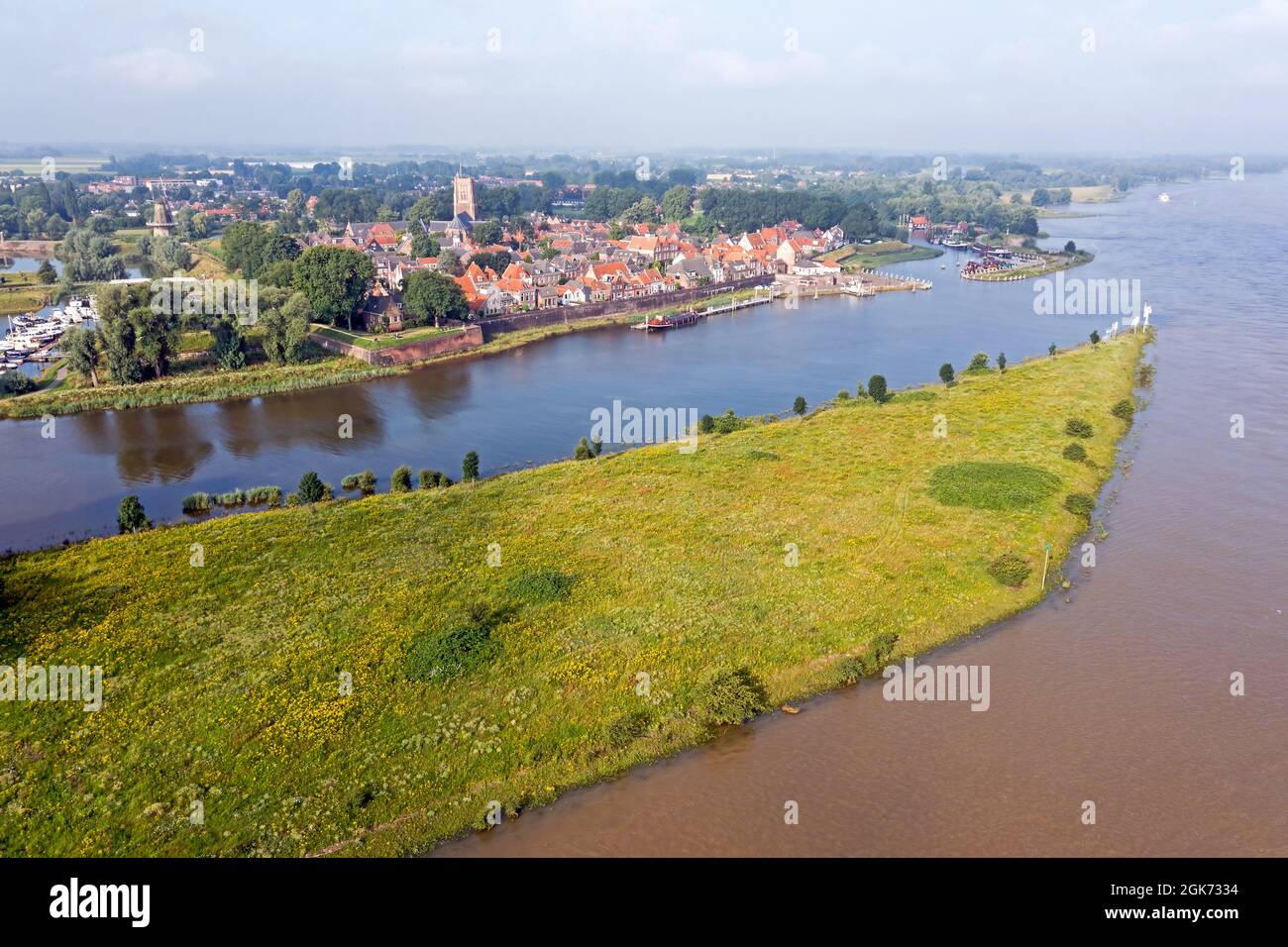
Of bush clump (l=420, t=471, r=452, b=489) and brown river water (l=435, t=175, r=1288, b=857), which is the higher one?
bush clump (l=420, t=471, r=452, b=489)

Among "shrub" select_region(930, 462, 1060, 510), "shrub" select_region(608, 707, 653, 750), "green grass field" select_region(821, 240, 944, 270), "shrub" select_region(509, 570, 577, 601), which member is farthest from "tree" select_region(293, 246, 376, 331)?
"green grass field" select_region(821, 240, 944, 270)

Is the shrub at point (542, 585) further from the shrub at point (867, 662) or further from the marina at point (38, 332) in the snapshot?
the marina at point (38, 332)

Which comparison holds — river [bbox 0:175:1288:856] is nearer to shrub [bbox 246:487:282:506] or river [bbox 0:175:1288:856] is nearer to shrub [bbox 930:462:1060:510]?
shrub [bbox 246:487:282:506]

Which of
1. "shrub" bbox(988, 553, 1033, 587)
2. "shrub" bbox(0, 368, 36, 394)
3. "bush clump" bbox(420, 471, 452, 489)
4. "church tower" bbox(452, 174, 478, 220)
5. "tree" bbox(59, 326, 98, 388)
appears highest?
"church tower" bbox(452, 174, 478, 220)

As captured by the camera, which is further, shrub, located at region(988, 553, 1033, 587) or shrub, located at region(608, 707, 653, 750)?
shrub, located at region(988, 553, 1033, 587)

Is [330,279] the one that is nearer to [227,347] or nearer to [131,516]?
[227,347]

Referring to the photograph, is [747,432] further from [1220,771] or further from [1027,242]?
[1027,242]

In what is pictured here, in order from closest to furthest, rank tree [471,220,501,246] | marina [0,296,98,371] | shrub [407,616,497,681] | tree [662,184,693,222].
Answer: shrub [407,616,497,681] < marina [0,296,98,371] < tree [471,220,501,246] < tree [662,184,693,222]
